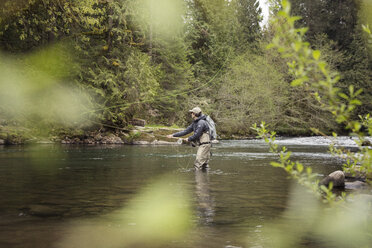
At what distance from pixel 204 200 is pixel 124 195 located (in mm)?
1503

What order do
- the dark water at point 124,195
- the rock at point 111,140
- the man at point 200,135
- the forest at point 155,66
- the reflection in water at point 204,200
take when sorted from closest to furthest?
the dark water at point 124,195, the reflection in water at point 204,200, the man at point 200,135, the forest at point 155,66, the rock at point 111,140

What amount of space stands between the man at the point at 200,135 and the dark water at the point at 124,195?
41 centimetres

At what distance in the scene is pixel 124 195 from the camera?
741cm

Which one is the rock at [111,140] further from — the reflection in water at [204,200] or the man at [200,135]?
the reflection in water at [204,200]

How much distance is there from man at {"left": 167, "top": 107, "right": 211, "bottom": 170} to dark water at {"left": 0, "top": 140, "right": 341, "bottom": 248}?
410 mm

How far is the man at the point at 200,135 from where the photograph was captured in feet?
36.1

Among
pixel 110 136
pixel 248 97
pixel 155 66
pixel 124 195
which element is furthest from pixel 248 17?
pixel 124 195

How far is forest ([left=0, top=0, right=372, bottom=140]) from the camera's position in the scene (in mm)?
19453

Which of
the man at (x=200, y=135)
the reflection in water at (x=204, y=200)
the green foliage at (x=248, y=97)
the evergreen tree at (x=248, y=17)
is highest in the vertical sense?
the evergreen tree at (x=248, y=17)

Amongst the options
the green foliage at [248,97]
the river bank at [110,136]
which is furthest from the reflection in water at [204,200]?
the green foliage at [248,97]

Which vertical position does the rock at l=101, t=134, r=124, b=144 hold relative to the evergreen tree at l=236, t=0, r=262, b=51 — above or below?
below

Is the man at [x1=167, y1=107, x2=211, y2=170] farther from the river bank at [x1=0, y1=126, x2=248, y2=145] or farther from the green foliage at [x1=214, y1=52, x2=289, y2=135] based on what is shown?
the green foliage at [x1=214, y1=52, x2=289, y2=135]

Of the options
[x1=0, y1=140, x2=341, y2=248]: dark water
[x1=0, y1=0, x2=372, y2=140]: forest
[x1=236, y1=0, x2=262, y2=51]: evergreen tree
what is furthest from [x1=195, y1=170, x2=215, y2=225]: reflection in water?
[x1=236, y1=0, x2=262, y2=51]: evergreen tree

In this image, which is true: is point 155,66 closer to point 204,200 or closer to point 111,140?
point 111,140
